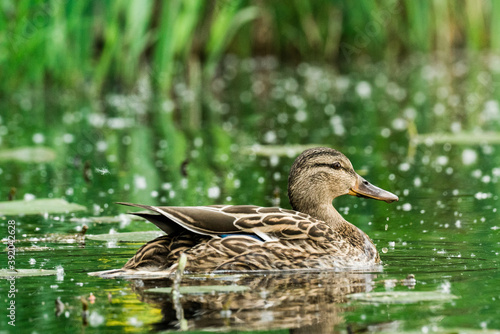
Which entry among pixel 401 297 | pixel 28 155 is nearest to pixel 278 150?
pixel 28 155

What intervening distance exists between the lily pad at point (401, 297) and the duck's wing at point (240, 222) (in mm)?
1222

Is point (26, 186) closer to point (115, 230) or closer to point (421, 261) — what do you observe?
point (115, 230)

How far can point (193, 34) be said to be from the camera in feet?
65.8

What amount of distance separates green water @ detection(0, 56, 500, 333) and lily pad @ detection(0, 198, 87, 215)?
8 centimetres

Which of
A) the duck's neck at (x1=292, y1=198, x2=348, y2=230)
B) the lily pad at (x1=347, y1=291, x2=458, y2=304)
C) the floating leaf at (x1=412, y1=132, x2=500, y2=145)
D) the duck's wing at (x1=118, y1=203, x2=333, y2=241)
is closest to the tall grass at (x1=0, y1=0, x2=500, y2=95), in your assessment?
the floating leaf at (x1=412, y1=132, x2=500, y2=145)

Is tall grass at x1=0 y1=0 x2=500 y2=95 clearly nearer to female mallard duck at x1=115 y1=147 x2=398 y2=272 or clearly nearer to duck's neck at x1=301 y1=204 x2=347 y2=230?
duck's neck at x1=301 y1=204 x2=347 y2=230

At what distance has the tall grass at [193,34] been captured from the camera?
1662cm

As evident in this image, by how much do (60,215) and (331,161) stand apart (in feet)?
8.93

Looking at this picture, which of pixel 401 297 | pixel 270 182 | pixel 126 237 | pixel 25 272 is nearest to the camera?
pixel 401 297

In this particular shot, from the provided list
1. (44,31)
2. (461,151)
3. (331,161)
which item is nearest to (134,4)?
(44,31)

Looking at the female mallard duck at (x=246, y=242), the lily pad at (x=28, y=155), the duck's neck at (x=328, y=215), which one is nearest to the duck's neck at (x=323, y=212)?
the duck's neck at (x=328, y=215)

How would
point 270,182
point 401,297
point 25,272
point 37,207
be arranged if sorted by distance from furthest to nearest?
point 270,182 < point 37,207 < point 25,272 < point 401,297

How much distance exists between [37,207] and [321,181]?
9.30ft

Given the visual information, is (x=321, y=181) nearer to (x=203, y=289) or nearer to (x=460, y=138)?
(x=203, y=289)
